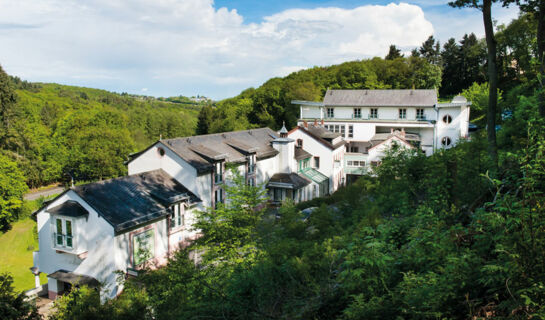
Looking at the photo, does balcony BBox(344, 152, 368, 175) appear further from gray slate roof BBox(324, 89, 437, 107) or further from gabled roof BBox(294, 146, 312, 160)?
gray slate roof BBox(324, 89, 437, 107)

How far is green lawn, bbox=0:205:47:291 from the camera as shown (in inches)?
932

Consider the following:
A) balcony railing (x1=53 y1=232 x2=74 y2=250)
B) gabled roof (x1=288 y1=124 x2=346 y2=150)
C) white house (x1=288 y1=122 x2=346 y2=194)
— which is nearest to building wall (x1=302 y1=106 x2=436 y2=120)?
gabled roof (x1=288 y1=124 x2=346 y2=150)

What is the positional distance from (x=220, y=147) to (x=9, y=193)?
2366 cm

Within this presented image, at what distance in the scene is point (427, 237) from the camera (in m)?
5.71

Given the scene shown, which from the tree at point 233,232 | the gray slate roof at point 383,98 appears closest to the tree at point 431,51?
the gray slate roof at point 383,98

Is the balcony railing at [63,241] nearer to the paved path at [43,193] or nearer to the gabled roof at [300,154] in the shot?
the gabled roof at [300,154]

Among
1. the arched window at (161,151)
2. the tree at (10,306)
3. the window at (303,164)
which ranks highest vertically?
the arched window at (161,151)

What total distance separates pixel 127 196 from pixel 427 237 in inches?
686

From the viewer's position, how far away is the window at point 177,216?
21125 millimetres

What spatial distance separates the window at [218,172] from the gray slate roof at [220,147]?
642 millimetres

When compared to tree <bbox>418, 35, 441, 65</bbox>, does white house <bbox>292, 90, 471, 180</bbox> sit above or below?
below

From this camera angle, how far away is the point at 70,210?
17562 millimetres

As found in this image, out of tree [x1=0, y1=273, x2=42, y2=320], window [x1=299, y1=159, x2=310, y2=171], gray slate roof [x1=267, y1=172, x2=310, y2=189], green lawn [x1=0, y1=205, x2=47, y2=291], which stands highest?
window [x1=299, y1=159, x2=310, y2=171]

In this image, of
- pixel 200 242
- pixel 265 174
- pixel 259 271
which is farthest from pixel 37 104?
pixel 259 271
